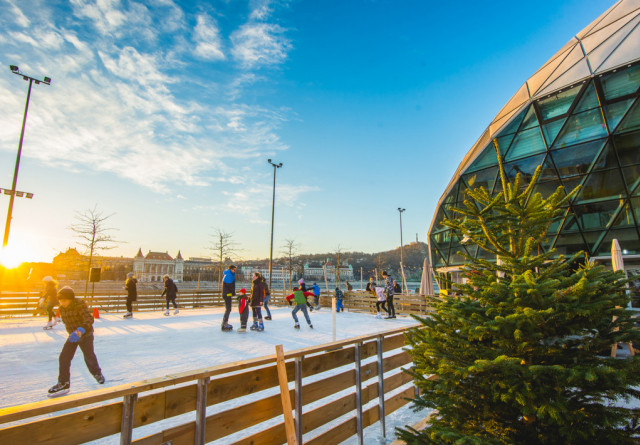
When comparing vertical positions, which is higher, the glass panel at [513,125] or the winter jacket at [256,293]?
the glass panel at [513,125]

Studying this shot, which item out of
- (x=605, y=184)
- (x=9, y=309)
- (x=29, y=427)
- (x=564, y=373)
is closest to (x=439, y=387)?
(x=564, y=373)

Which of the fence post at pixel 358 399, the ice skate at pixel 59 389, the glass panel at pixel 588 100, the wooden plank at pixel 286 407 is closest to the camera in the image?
the wooden plank at pixel 286 407

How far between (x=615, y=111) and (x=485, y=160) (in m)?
5.09

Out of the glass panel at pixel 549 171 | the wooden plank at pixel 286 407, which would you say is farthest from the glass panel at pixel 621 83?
the wooden plank at pixel 286 407

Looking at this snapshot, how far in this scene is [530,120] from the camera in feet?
46.9

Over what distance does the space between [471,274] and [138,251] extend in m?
133

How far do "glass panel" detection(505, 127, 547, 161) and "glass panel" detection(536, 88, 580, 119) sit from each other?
2.38 feet

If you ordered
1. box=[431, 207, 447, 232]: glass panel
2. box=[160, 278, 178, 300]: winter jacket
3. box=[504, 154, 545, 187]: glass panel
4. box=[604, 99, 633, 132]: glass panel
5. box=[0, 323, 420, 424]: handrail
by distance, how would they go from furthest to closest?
box=[431, 207, 447, 232]: glass panel → box=[160, 278, 178, 300]: winter jacket → box=[504, 154, 545, 187]: glass panel → box=[604, 99, 633, 132]: glass panel → box=[0, 323, 420, 424]: handrail

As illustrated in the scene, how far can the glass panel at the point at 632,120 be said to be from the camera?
456 inches

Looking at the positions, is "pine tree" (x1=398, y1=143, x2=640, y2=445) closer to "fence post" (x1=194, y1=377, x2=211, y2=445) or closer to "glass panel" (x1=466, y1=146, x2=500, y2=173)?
"fence post" (x1=194, y1=377, x2=211, y2=445)

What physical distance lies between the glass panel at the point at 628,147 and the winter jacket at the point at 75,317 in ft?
54.7

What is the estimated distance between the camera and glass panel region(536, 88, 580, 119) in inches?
516

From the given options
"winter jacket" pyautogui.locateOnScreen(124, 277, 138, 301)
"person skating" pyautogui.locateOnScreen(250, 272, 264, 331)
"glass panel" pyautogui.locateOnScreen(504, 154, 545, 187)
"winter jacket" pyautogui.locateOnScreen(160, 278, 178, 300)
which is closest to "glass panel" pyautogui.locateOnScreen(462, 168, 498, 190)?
"glass panel" pyautogui.locateOnScreen(504, 154, 545, 187)

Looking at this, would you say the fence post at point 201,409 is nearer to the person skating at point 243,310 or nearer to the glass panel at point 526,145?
the person skating at point 243,310
